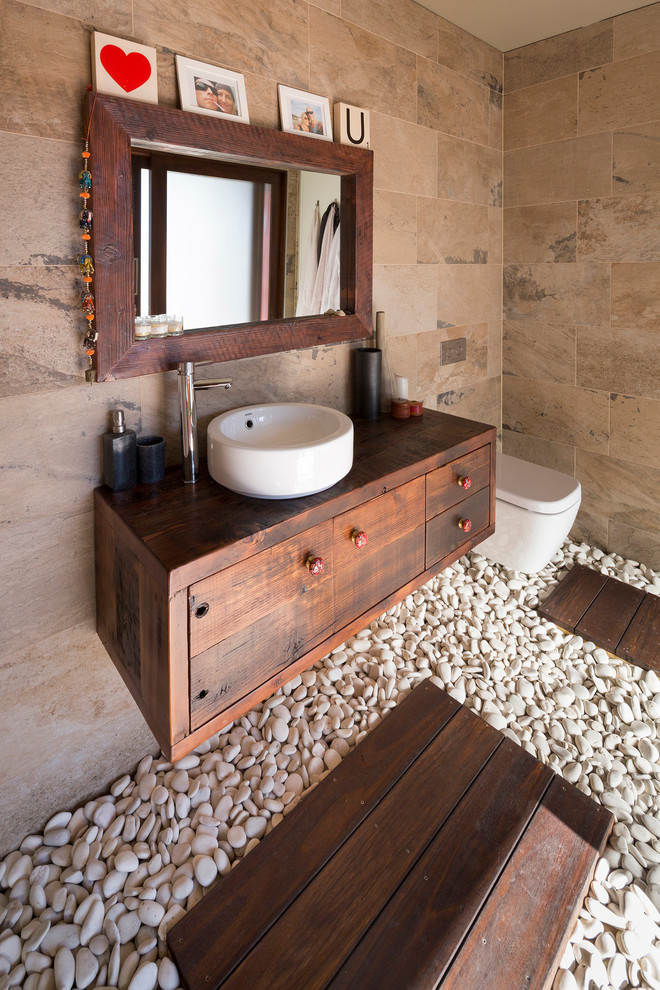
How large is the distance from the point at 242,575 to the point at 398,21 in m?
2.13

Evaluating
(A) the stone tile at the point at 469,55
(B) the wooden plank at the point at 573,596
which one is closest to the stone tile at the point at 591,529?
(B) the wooden plank at the point at 573,596

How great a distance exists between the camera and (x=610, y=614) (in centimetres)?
250

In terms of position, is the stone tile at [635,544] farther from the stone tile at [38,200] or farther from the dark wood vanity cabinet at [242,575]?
the stone tile at [38,200]

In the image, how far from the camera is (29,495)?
1.44 m

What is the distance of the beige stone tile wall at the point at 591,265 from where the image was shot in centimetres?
243

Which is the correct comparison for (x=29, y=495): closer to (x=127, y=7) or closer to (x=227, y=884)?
(x=227, y=884)

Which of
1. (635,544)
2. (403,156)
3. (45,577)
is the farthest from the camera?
(635,544)

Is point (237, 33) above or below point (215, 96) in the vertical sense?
above

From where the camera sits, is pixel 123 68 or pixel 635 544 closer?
pixel 123 68

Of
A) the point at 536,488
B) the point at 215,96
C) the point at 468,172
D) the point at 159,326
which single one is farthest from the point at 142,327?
the point at 468,172

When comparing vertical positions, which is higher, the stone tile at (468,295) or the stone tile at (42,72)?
the stone tile at (42,72)

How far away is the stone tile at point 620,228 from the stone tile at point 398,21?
975mm

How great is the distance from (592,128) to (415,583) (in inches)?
86.9

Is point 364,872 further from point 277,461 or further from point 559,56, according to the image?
point 559,56
